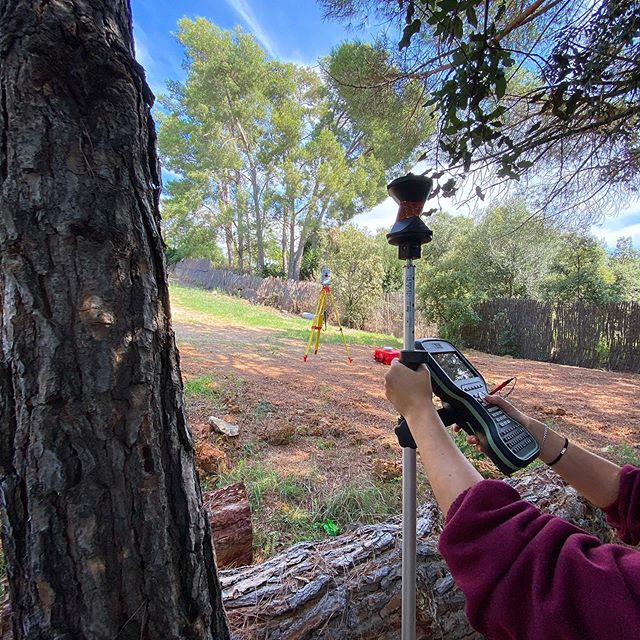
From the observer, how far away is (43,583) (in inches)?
26.7

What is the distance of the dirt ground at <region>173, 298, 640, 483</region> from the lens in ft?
9.20

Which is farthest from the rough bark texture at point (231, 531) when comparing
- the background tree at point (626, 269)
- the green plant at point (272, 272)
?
the green plant at point (272, 272)

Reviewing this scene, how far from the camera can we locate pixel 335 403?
393cm

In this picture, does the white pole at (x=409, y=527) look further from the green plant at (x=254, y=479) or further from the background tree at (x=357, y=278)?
the background tree at (x=357, y=278)

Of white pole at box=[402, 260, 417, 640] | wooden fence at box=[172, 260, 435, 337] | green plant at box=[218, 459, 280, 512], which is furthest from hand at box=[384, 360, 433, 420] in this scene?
wooden fence at box=[172, 260, 435, 337]

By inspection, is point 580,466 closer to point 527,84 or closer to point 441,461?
point 441,461

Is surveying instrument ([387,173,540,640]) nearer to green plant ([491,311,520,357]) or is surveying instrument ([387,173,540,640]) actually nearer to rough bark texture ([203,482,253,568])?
rough bark texture ([203,482,253,568])

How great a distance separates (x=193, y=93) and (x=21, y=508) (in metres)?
19.2

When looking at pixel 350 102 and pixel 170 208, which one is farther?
pixel 170 208

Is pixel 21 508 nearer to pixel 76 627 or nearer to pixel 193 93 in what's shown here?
pixel 76 627

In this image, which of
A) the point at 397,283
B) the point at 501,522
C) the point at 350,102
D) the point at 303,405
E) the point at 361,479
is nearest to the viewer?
the point at 501,522

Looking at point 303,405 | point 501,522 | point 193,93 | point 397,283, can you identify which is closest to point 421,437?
point 501,522

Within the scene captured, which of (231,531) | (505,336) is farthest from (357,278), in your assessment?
(231,531)

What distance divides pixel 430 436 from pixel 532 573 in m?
0.23
